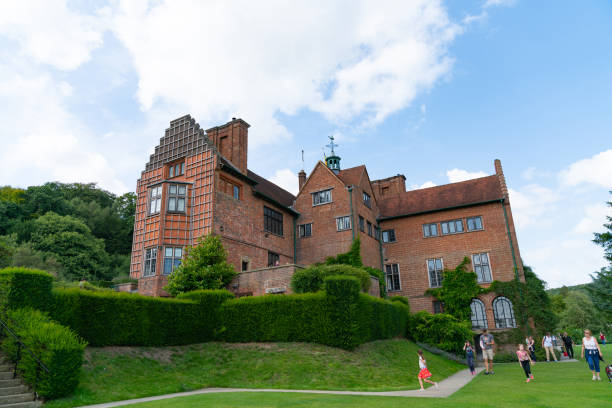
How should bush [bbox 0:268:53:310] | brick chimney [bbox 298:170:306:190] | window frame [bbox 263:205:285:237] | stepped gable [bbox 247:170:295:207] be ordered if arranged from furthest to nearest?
brick chimney [bbox 298:170:306:190] < stepped gable [bbox 247:170:295:207] < window frame [bbox 263:205:285:237] < bush [bbox 0:268:53:310]

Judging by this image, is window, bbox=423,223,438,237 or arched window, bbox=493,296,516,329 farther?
window, bbox=423,223,438,237

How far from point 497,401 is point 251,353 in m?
10.6

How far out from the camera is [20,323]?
11555 millimetres

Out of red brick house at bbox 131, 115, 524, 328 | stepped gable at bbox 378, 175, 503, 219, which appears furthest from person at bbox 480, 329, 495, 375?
stepped gable at bbox 378, 175, 503, 219

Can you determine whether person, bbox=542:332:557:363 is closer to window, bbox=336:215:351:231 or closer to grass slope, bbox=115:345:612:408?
grass slope, bbox=115:345:612:408

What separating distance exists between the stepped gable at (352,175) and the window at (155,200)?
14305 mm

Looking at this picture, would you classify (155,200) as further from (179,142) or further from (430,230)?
(430,230)

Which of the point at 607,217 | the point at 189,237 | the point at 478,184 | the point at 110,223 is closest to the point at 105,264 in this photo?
the point at 110,223

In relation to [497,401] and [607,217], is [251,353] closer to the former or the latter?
[497,401]

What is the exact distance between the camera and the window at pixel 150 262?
23.5m

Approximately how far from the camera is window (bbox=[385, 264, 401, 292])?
1287 inches

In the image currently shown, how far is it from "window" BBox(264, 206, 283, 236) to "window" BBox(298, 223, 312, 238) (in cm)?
211

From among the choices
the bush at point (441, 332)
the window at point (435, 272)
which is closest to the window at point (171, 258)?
the bush at point (441, 332)

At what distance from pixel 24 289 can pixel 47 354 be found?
3.11 meters
